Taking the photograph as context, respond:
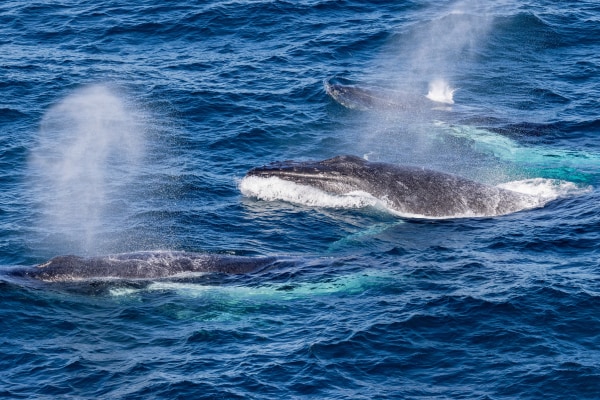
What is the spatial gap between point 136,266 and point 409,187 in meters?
13.1

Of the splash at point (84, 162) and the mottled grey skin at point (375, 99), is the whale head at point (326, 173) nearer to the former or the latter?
the splash at point (84, 162)

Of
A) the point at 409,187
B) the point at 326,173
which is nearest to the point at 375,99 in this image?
the point at 326,173

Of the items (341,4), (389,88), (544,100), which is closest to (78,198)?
(389,88)

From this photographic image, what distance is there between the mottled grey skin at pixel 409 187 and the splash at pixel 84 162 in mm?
8088

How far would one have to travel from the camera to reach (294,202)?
4512 centimetres

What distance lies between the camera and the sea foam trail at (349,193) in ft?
143

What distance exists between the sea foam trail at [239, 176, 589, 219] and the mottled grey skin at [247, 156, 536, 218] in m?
0.16

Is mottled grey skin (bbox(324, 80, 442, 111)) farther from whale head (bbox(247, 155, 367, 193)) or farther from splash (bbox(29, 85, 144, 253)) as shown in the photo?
whale head (bbox(247, 155, 367, 193))

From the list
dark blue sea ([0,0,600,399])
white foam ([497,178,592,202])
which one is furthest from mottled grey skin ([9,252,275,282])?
white foam ([497,178,592,202])

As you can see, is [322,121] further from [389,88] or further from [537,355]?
[537,355]

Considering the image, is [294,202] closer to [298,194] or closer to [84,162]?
[298,194]

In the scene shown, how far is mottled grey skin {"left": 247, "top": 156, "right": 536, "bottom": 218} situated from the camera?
1688 inches

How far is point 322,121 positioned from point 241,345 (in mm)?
25344

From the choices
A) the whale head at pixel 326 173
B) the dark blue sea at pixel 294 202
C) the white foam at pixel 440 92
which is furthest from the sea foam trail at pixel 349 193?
the white foam at pixel 440 92
